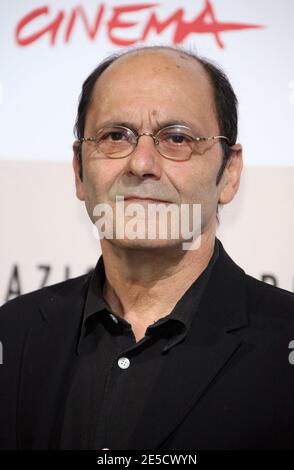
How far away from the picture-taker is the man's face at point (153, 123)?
132cm

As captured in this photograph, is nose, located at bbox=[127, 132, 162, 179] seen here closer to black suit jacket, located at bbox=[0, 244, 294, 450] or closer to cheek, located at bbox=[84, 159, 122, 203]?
cheek, located at bbox=[84, 159, 122, 203]

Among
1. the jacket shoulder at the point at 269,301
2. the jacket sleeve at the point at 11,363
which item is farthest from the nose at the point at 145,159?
the jacket sleeve at the point at 11,363

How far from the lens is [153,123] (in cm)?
134

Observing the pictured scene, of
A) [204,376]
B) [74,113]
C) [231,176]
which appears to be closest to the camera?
[204,376]

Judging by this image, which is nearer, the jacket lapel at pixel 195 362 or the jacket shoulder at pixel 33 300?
Answer: the jacket lapel at pixel 195 362

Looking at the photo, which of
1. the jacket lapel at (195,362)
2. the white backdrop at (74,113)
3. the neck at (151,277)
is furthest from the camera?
the white backdrop at (74,113)

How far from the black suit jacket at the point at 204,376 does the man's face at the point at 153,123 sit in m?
0.22

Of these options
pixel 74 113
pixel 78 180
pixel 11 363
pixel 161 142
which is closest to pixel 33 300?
pixel 11 363

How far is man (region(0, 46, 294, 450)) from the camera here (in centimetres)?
121

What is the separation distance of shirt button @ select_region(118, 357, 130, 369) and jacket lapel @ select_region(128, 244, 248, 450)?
0.26 feet

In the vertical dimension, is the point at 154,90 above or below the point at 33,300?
above

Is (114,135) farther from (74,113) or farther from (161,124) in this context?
(74,113)

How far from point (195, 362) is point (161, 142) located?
20.1 inches

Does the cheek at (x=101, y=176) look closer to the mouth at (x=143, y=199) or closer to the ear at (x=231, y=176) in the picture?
the mouth at (x=143, y=199)
